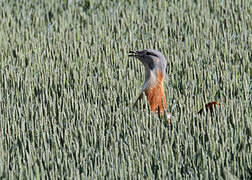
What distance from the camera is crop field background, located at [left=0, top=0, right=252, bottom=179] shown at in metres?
4.52

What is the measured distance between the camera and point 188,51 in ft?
25.7

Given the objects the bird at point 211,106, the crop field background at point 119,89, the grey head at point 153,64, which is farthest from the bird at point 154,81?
the bird at point 211,106

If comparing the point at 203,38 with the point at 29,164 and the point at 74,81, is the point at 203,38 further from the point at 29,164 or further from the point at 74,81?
the point at 29,164

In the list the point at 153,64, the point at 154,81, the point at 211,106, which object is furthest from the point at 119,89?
the point at 211,106

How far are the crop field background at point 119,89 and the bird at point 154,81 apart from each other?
15 cm

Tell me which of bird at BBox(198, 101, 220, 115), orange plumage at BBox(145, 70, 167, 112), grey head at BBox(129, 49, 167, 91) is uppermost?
grey head at BBox(129, 49, 167, 91)

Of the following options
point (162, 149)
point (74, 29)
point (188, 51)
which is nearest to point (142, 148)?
point (162, 149)

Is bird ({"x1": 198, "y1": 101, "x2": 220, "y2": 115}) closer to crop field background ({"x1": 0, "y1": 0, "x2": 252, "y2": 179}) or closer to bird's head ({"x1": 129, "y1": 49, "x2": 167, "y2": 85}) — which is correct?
crop field background ({"x1": 0, "y1": 0, "x2": 252, "y2": 179})

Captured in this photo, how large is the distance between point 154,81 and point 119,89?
0.83m

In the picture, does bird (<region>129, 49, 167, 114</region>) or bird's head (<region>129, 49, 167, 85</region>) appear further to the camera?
bird's head (<region>129, 49, 167, 85</region>)

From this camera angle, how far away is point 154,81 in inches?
229

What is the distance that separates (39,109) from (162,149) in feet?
5.01

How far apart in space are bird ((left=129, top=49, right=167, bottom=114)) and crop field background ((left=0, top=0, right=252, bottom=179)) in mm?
148

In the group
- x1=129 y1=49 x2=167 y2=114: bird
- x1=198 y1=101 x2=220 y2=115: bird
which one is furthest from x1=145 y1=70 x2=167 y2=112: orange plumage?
x1=198 y1=101 x2=220 y2=115: bird
